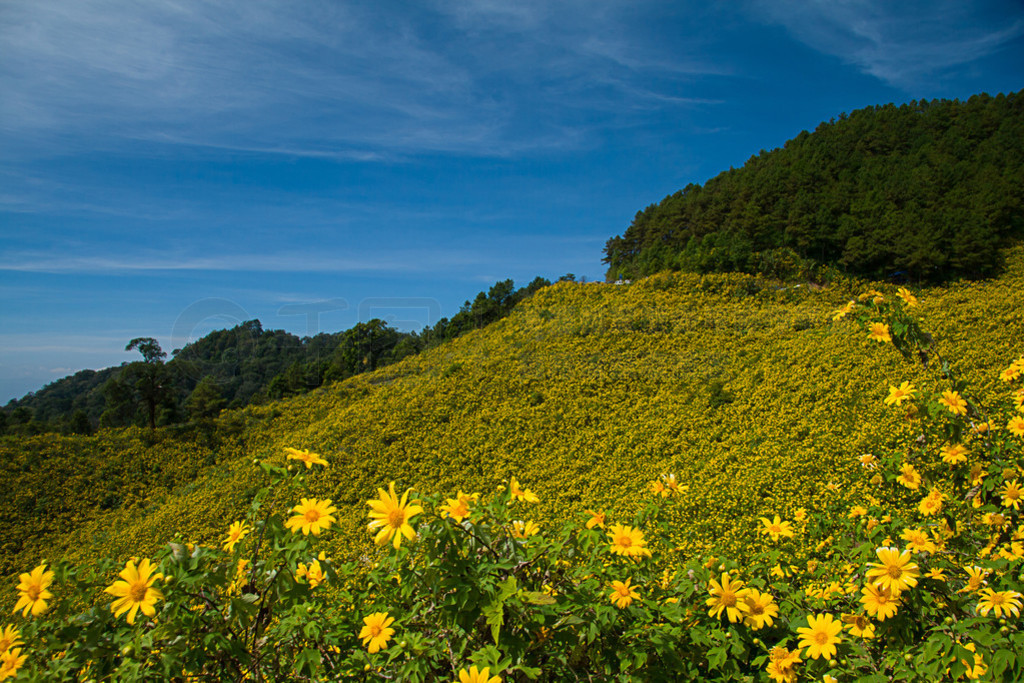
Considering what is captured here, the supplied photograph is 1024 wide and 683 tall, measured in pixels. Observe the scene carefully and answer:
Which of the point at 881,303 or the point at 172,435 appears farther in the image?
the point at 172,435

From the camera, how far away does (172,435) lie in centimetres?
1370

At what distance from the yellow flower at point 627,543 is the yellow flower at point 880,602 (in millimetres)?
516

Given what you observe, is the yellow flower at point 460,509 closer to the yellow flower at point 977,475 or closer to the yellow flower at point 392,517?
the yellow flower at point 392,517

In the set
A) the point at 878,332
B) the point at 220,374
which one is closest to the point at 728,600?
the point at 878,332

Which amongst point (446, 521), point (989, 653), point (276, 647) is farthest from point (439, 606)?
point (989, 653)

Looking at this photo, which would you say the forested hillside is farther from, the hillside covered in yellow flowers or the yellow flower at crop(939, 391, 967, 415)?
the yellow flower at crop(939, 391, 967, 415)

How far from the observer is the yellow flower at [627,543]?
1424 millimetres

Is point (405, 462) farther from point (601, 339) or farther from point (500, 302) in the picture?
point (500, 302)

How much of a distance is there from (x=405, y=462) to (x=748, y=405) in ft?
21.2

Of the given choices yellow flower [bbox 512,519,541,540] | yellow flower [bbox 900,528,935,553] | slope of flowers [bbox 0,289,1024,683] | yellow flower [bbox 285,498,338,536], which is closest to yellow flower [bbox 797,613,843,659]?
slope of flowers [bbox 0,289,1024,683]

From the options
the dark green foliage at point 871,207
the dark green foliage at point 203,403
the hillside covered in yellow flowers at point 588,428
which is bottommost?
the hillside covered in yellow flowers at point 588,428

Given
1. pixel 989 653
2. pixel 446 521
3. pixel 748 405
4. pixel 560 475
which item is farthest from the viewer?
pixel 748 405

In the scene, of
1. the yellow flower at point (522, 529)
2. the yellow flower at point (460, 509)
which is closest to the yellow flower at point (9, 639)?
the yellow flower at point (460, 509)

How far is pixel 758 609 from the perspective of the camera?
1.25 meters
